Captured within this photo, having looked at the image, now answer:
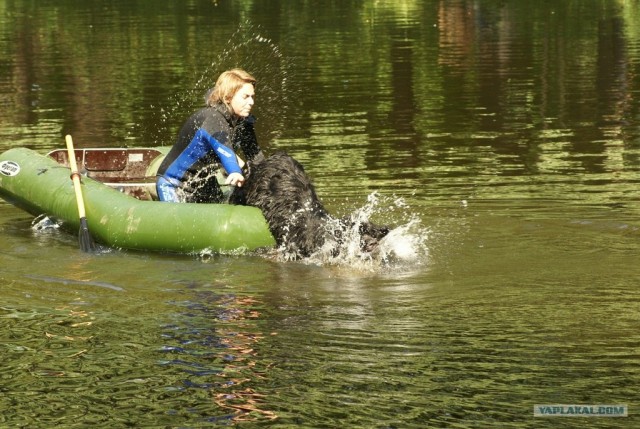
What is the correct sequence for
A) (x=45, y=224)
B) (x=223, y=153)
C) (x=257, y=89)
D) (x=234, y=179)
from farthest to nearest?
(x=257, y=89), (x=45, y=224), (x=223, y=153), (x=234, y=179)

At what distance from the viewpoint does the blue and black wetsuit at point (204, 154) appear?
10945mm

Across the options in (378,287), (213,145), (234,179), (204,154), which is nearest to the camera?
(378,287)

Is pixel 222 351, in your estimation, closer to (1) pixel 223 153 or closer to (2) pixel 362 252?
(2) pixel 362 252

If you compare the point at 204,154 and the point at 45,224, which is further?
the point at 45,224

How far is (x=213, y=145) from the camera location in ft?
36.0

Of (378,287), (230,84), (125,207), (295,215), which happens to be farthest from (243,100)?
(378,287)

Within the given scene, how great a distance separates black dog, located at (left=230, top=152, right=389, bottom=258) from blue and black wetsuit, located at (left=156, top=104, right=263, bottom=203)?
313 mm

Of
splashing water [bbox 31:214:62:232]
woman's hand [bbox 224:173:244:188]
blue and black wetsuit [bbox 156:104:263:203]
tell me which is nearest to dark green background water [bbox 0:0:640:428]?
splashing water [bbox 31:214:62:232]

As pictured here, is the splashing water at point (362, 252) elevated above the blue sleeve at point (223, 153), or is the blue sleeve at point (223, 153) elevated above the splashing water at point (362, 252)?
the blue sleeve at point (223, 153)

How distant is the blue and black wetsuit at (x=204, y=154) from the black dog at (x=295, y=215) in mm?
313

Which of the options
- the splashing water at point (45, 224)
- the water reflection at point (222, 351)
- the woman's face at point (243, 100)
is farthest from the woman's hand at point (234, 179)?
the splashing water at point (45, 224)

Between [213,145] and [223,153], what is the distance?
0.52 feet

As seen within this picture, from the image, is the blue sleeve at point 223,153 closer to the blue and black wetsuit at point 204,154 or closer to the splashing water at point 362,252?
the blue and black wetsuit at point 204,154

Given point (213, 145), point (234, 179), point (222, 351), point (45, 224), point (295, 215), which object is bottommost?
point (222, 351)
